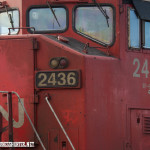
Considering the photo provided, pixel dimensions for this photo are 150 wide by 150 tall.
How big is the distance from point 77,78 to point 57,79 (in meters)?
0.32

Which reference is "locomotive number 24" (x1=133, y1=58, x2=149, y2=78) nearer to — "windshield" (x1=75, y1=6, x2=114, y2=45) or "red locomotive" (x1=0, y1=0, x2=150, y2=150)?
"red locomotive" (x1=0, y1=0, x2=150, y2=150)

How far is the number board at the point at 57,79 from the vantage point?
23.5 ft

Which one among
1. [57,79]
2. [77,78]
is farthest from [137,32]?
[57,79]

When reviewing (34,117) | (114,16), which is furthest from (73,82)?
(114,16)

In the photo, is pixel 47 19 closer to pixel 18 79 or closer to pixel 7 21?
pixel 7 21

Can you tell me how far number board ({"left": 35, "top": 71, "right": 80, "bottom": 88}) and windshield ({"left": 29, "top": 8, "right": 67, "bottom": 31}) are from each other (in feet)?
4.18

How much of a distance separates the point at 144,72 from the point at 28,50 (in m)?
2.12

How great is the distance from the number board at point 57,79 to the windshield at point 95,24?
1.17 metres

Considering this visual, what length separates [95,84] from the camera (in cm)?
731

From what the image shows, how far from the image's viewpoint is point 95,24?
816 cm

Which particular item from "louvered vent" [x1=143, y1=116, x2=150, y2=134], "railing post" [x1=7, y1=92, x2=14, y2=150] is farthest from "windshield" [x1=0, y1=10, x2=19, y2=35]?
"louvered vent" [x1=143, y1=116, x2=150, y2=134]

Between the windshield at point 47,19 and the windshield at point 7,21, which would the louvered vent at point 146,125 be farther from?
the windshield at point 7,21

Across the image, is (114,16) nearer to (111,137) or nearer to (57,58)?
(57,58)

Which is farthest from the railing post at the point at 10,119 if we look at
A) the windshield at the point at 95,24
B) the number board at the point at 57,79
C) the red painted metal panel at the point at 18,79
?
the windshield at the point at 95,24
